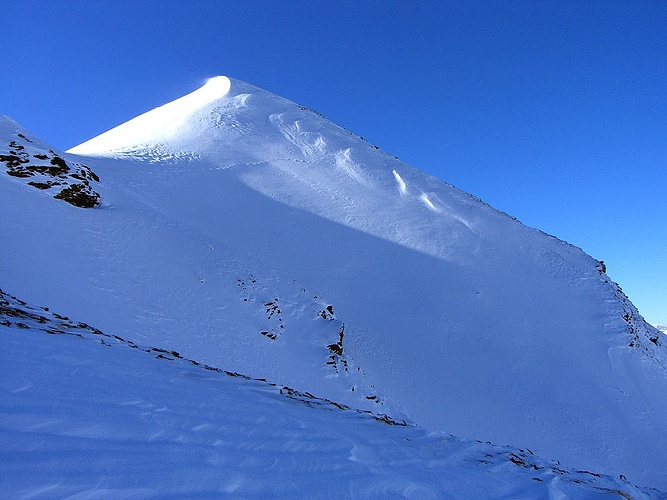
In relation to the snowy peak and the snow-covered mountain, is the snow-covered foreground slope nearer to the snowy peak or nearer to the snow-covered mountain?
the snow-covered mountain

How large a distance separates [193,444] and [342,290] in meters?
17.3

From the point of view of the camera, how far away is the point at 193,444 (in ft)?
9.35

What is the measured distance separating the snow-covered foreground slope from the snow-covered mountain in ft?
1.92

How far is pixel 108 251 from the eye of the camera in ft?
43.9

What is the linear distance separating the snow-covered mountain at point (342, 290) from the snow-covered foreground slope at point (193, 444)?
584 millimetres

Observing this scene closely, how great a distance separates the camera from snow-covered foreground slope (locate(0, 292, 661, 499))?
2188mm

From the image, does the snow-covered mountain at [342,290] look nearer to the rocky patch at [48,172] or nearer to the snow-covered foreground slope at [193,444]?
the rocky patch at [48,172]

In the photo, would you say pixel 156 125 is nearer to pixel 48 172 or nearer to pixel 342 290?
pixel 48 172

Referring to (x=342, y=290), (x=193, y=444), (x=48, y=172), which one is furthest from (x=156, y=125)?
(x=193, y=444)

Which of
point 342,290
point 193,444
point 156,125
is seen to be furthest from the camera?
point 156,125

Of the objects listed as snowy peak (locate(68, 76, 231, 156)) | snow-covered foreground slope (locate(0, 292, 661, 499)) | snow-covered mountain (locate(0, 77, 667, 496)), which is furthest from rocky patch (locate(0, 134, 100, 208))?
snow-covered foreground slope (locate(0, 292, 661, 499))

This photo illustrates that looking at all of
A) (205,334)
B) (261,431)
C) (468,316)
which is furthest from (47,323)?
(468,316)

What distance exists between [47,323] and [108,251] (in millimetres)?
8357

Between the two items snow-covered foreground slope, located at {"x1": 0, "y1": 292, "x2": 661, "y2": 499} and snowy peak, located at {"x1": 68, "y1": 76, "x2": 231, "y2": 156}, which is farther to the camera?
snowy peak, located at {"x1": 68, "y1": 76, "x2": 231, "y2": 156}
